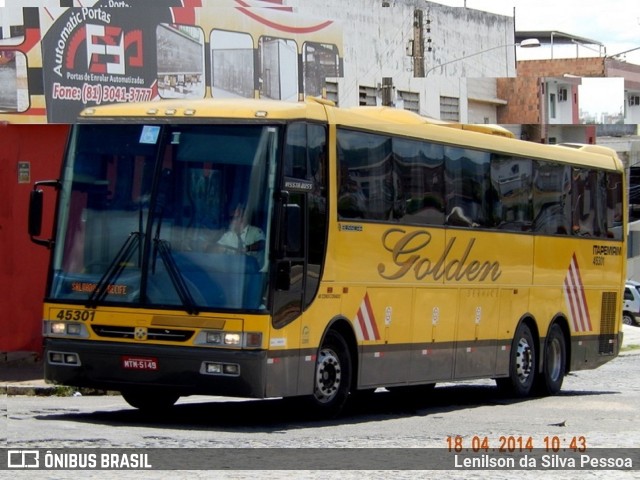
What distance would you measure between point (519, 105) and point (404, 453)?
35126 millimetres

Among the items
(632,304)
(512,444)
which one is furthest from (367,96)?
(512,444)

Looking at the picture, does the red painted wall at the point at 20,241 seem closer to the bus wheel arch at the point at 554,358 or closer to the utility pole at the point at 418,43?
→ the bus wheel arch at the point at 554,358

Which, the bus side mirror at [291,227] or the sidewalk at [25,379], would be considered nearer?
the bus side mirror at [291,227]

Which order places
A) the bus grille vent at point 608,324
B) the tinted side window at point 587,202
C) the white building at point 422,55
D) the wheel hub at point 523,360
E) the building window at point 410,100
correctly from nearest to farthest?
the wheel hub at point 523,360
the tinted side window at point 587,202
the bus grille vent at point 608,324
the white building at point 422,55
the building window at point 410,100

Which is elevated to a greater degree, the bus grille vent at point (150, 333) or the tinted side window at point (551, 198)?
the tinted side window at point (551, 198)

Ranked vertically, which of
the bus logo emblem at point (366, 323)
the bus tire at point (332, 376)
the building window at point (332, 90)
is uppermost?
the building window at point (332, 90)

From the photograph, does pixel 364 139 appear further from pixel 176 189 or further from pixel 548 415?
pixel 548 415

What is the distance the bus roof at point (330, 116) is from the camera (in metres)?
13.0

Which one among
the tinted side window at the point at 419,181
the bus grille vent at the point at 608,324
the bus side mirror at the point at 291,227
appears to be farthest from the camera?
the bus grille vent at the point at 608,324

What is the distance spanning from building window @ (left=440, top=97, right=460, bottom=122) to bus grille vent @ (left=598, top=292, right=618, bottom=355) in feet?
50.6

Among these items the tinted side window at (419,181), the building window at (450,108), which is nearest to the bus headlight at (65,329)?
the tinted side window at (419,181)

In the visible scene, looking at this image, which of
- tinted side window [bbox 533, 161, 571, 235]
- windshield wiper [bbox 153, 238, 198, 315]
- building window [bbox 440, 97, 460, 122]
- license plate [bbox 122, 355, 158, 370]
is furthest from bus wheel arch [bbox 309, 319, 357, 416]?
building window [bbox 440, 97, 460, 122]

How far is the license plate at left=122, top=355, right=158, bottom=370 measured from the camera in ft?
41.1

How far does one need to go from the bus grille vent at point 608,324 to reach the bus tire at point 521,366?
8.93 feet
